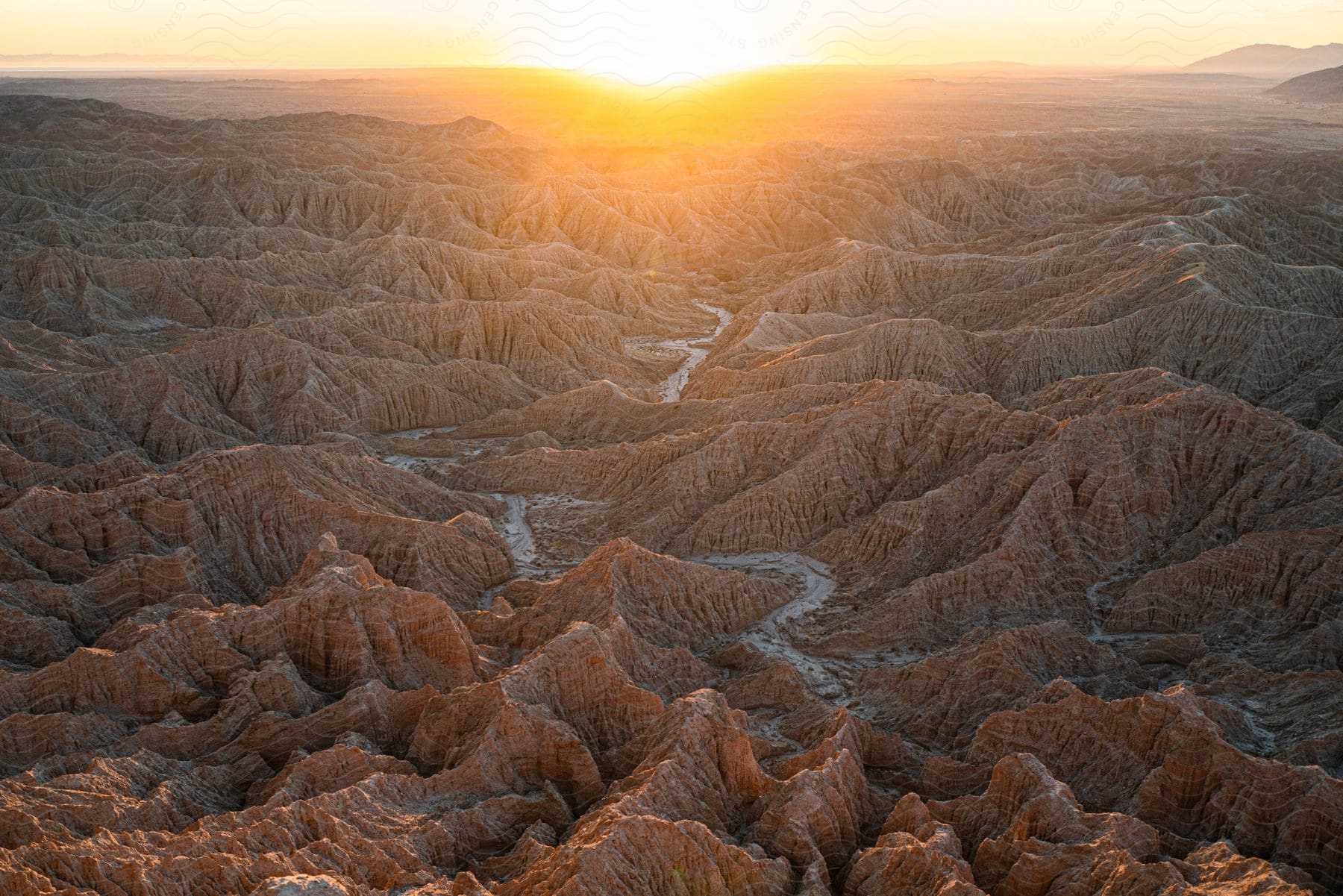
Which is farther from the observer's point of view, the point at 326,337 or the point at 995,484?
the point at 326,337

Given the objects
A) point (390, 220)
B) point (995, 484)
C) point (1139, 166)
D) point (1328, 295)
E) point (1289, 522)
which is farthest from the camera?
point (1139, 166)

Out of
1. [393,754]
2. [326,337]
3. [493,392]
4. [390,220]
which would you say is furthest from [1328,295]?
[390,220]

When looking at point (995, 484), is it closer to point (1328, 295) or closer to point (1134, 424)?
point (1134, 424)

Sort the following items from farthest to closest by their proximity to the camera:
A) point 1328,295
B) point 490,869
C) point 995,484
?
point 1328,295
point 995,484
point 490,869

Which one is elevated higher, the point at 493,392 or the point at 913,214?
the point at 913,214

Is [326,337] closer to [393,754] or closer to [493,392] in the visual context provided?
[493,392]

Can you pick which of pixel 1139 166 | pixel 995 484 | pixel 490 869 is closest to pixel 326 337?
pixel 995 484
